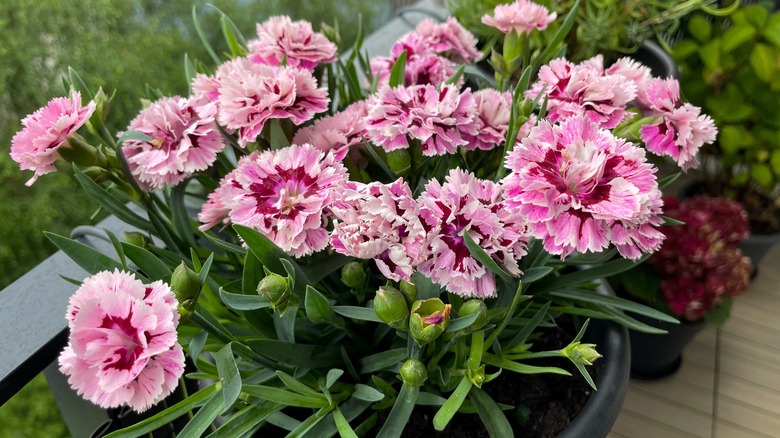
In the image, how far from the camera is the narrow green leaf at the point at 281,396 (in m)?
0.47

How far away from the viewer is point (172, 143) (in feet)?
1.77

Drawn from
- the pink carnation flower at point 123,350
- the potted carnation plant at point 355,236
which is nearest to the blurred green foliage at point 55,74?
the potted carnation plant at point 355,236

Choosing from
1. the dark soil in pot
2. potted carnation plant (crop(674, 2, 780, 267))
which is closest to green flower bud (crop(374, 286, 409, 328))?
the dark soil in pot

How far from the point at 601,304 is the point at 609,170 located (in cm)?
27

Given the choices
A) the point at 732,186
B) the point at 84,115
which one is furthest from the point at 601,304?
the point at 732,186

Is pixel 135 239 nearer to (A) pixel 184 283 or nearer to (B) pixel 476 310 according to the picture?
Answer: (A) pixel 184 283

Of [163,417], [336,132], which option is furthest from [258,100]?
[163,417]

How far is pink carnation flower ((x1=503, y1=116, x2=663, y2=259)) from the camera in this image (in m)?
0.41

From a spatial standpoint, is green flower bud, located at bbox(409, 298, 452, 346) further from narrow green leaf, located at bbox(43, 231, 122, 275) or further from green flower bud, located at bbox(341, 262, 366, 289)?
narrow green leaf, located at bbox(43, 231, 122, 275)

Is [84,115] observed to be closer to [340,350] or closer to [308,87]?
[308,87]

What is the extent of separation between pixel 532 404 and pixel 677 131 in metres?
0.31

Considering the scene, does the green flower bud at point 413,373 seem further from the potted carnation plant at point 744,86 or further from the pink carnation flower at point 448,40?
the potted carnation plant at point 744,86

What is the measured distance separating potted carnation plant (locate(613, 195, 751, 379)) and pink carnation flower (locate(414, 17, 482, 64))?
473 millimetres

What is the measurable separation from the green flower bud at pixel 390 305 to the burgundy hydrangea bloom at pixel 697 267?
2.19 feet
